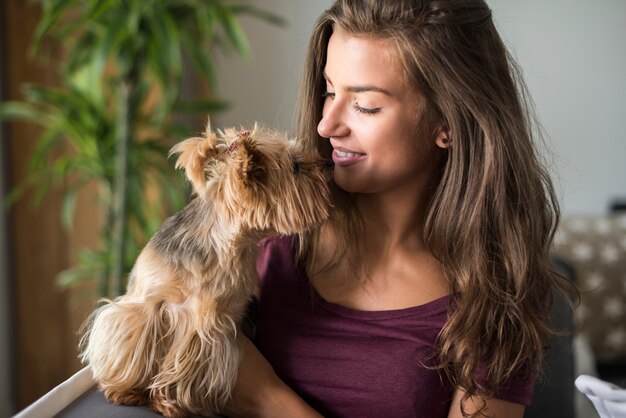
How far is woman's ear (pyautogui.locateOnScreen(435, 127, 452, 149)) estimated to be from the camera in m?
1.37

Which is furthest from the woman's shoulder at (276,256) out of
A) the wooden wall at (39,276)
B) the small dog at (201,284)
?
the wooden wall at (39,276)

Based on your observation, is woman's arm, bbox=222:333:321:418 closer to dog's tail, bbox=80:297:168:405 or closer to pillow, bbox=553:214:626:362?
dog's tail, bbox=80:297:168:405

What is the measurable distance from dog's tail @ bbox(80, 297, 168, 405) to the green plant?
1154mm

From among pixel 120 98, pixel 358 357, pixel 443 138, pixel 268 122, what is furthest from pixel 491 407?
pixel 268 122

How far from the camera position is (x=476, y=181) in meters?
1.38

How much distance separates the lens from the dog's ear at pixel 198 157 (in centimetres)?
125

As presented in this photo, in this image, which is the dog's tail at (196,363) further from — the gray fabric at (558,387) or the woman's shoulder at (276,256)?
the gray fabric at (558,387)

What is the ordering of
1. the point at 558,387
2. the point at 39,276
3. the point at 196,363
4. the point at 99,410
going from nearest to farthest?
the point at 99,410
the point at 196,363
the point at 558,387
the point at 39,276

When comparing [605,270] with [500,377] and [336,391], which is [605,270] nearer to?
[500,377]

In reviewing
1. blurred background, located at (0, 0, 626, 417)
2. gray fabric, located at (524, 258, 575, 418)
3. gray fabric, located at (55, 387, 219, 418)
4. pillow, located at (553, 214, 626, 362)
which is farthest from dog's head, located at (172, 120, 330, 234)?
blurred background, located at (0, 0, 626, 417)

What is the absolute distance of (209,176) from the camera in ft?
4.34

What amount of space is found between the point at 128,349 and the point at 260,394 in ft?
0.92

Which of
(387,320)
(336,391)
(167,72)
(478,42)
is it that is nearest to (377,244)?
(387,320)

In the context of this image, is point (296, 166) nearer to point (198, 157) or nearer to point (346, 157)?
point (346, 157)
